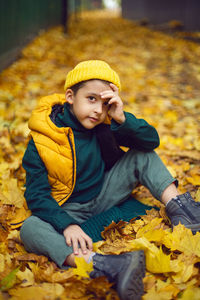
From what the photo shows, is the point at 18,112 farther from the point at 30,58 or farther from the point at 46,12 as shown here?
the point at 46,12

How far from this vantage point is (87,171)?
2.08 metres

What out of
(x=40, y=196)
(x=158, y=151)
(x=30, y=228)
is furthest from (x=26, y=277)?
(x=158, y=151)

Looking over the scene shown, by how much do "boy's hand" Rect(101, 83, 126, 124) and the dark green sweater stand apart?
39mm

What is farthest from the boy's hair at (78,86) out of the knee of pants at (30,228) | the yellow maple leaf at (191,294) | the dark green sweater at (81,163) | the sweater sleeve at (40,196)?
the yellow maple leaf at (191,294)

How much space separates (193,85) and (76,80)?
135 inches

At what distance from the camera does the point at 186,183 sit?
2459 millimetres

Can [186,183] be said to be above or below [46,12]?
below

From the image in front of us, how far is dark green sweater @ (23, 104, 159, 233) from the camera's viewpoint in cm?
177

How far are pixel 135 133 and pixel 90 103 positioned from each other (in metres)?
0.34

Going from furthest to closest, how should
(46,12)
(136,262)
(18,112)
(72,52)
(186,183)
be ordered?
(46,12) < (72,52) < (18,112) < (186,183) < (136,262)

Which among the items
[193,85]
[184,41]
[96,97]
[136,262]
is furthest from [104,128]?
[184,41]

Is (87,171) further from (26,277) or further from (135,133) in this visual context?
(26,277)

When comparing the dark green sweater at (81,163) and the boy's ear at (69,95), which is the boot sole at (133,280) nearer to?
the dark green sweater at (81,163)

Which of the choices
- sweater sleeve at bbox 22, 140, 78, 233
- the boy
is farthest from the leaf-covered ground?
sweater sleeve at bbox 22, 140, 78, 233
